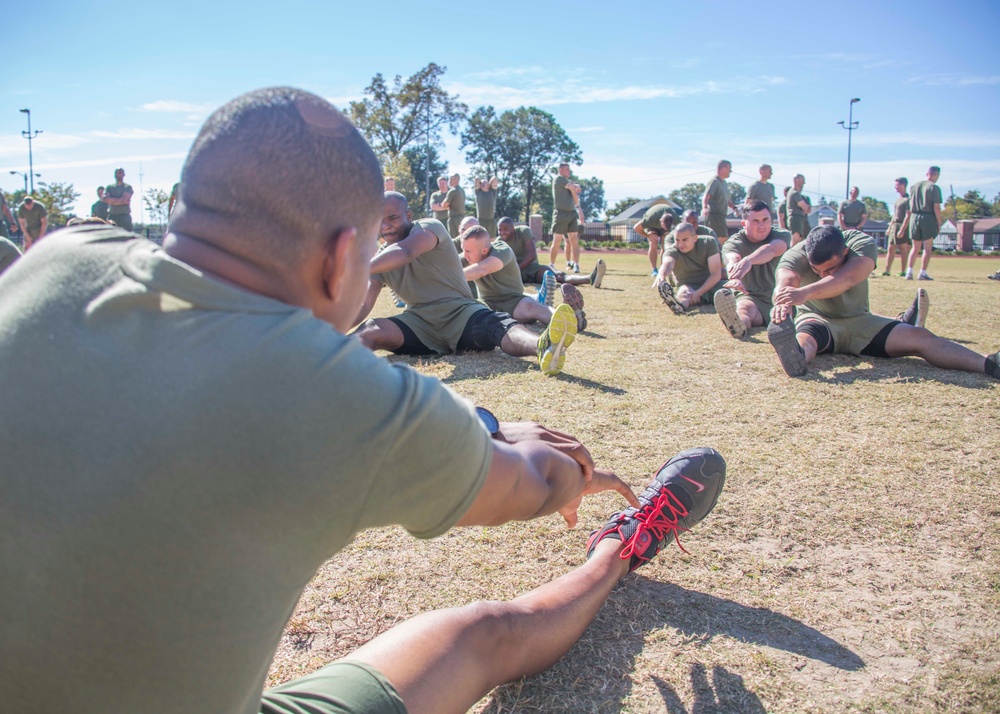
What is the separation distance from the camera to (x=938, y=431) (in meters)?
3.99

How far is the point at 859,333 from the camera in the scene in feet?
19.0

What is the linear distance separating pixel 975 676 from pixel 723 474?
3.23 ft

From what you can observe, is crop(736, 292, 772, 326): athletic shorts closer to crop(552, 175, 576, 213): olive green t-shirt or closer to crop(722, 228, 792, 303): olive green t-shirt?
crop(722, 228, 792, 303): olive green t-shirt

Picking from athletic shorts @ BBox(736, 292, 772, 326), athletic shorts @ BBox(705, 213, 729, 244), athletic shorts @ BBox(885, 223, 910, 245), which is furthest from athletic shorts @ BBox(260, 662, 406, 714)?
athletic shorts @ BBox(885, 223, 910, 245)

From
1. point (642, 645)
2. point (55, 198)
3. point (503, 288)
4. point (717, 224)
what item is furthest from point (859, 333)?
point (55, 198)

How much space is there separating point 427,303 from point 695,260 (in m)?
4.32


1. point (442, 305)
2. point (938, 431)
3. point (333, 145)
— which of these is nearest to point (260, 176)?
point (333, 145)

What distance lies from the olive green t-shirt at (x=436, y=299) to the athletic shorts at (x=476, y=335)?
0.15 feet

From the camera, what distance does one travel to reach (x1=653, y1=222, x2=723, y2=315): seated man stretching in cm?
888

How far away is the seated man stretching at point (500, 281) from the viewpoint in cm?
718

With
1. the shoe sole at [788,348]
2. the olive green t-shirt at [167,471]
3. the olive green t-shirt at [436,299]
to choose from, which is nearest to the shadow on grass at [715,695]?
the olive green t-shirt at [167,471]

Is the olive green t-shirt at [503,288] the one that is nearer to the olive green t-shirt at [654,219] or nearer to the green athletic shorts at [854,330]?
the green athletic shorts at [854,330]

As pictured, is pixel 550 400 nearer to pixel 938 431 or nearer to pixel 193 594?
pixel 938 431

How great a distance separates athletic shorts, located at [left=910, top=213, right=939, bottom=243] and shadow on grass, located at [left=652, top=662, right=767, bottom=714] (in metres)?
13.1
